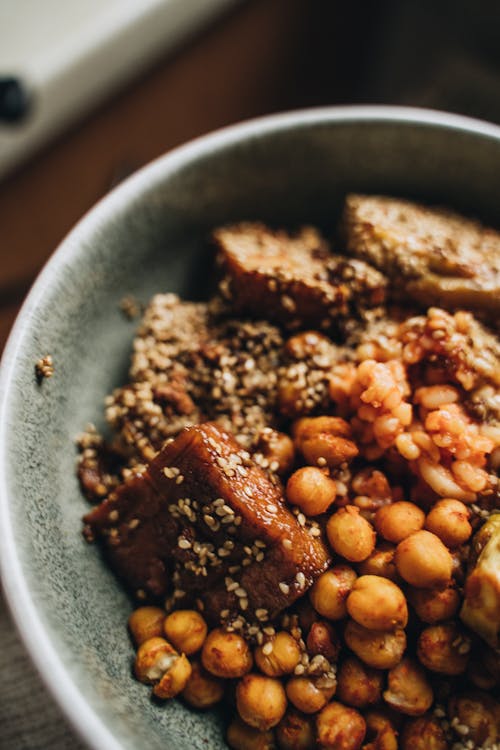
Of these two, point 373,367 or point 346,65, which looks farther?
point 346,65

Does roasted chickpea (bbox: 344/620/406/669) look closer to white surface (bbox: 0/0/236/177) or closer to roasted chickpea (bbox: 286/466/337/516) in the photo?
roasted chickpea (bbox: 286/466/337/516)

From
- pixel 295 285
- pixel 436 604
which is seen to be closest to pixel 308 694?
pixel 436 604

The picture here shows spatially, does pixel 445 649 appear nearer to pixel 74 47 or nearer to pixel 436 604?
pixel 436 604

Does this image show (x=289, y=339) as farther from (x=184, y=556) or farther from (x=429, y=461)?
(x=184, y=556)

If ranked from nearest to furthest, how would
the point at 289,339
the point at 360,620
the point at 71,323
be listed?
the point at 360,620 < the point at 71,323 < the point at 289,339

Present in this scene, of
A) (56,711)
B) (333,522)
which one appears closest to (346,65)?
(333,522)

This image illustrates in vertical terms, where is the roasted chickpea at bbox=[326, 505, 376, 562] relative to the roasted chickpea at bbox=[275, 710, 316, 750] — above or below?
above

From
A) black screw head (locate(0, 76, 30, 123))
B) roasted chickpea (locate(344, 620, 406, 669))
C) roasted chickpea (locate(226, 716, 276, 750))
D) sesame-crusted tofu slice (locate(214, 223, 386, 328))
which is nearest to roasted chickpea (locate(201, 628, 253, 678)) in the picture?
roasted chickpea (locate(226, 716, 276, 750))
